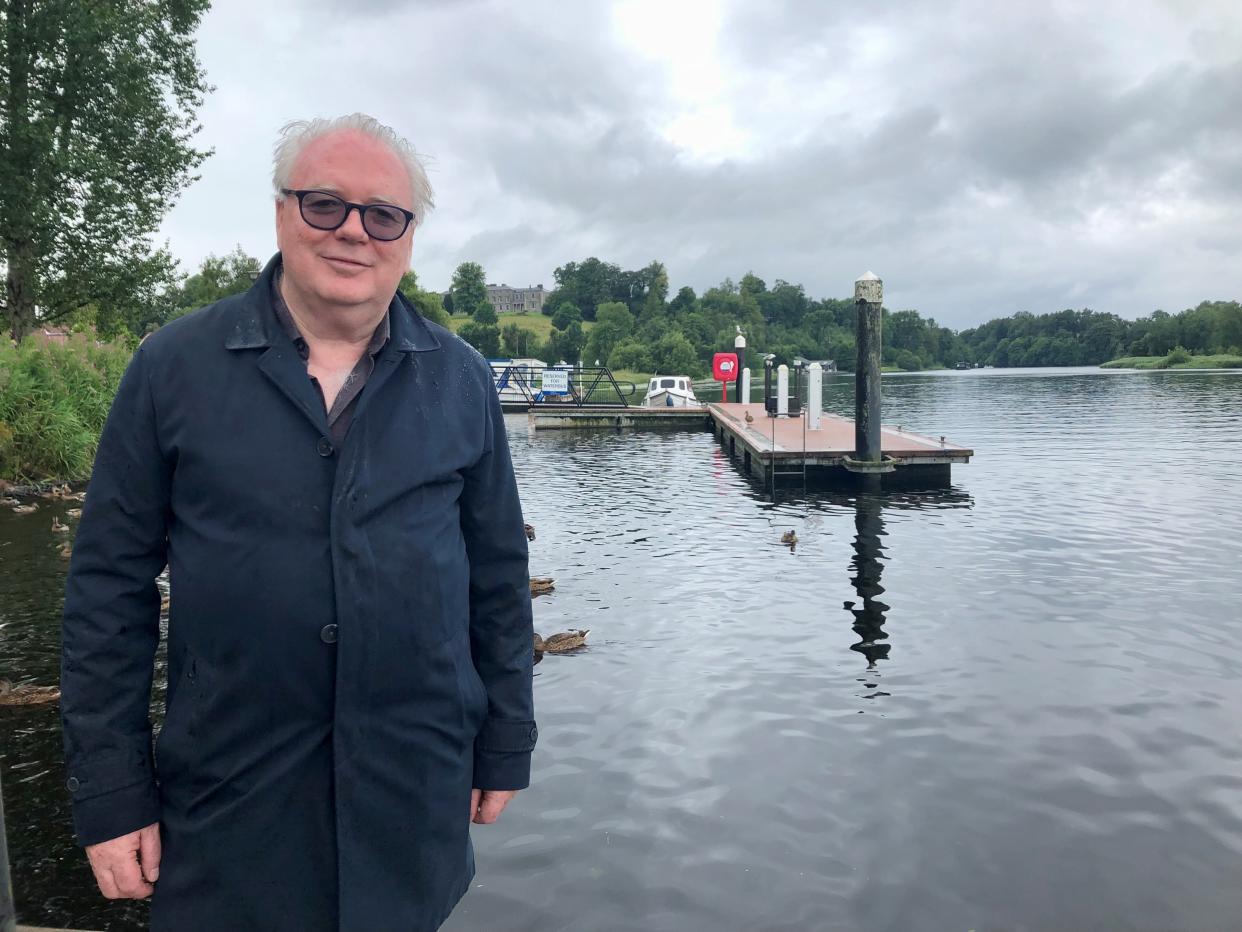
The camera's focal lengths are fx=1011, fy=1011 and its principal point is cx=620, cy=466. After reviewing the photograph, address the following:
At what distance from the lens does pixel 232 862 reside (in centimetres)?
211

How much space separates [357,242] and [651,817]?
5101 millimetres

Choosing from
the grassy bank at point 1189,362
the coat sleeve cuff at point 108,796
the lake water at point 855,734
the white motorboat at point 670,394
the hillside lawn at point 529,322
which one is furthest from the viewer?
the hillside lawn at point 529,322

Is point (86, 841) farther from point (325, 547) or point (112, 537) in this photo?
point (325, 547)

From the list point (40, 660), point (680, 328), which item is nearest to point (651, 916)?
point (40, 660)

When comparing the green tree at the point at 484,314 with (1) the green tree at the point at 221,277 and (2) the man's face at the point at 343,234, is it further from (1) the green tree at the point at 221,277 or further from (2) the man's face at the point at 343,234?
(2) the man's face at the point at 343,234

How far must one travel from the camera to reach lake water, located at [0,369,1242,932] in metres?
5.49

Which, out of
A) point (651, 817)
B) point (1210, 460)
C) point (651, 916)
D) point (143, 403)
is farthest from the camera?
point (1210, 460)

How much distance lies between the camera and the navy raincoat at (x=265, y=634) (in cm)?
204

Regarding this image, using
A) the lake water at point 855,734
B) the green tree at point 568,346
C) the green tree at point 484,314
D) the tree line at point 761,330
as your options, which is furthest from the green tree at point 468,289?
the lake water at point 855,734

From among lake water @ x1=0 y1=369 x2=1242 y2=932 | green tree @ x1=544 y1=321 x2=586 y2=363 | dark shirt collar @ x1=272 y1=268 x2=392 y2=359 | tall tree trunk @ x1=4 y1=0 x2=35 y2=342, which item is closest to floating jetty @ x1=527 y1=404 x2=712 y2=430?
tall tree trunk @ x1=4 y1=0 x2=35 y2=342

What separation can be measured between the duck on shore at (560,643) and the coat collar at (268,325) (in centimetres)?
748

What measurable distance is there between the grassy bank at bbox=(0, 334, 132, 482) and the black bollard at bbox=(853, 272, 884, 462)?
1409cm

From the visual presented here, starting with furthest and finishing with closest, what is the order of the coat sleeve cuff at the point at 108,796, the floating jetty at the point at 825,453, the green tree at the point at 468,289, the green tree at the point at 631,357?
1. the green tree at the point at 468,289
2. the green tree at the point at 631,357
3. the floating jetty at the point at 825,453
4. the coat sleeve cuff at the point at 108,796

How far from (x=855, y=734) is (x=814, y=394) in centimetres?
1844
